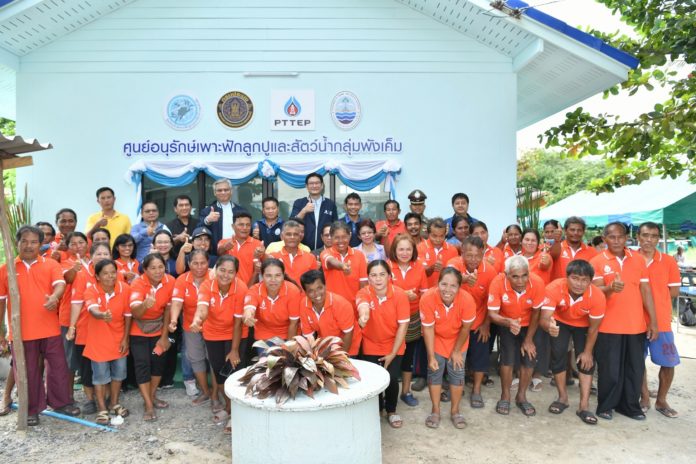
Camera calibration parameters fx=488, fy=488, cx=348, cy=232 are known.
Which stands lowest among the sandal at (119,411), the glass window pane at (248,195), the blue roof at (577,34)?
the sandal at (119,411)

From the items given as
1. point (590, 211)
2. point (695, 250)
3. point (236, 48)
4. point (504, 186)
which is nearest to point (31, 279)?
point (236, 48)

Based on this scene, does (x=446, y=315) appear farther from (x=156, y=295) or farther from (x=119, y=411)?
(x=119, y=411)

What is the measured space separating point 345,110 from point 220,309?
4082 millimetres

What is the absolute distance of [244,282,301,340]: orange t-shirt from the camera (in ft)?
13.7

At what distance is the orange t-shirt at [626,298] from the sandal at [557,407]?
777 mm

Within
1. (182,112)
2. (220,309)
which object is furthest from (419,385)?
(182,112)

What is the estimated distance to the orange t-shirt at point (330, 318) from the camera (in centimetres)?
399

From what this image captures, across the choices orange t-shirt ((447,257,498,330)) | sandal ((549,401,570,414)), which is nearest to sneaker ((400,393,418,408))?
orange t-shirt ((447,257,498,330))

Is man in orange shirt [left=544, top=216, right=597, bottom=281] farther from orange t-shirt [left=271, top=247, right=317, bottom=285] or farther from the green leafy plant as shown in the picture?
the green leafy plant

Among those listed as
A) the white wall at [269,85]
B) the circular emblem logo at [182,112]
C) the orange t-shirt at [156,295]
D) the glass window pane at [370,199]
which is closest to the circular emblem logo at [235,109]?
the white wall at [269,85]

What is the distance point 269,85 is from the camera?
284 inches

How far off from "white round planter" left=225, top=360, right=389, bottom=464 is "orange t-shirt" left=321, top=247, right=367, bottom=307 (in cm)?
160

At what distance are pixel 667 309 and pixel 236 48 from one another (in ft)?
20.7

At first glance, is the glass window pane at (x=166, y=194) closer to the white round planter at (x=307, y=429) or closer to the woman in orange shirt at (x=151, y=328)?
the woman in orange shirt at (x=151, y=328)
